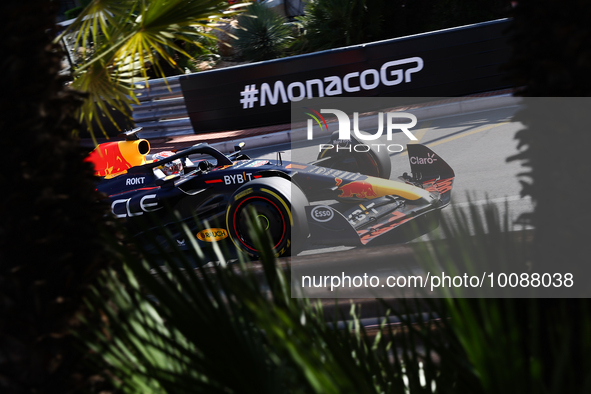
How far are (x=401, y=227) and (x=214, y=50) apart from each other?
15.6 metres

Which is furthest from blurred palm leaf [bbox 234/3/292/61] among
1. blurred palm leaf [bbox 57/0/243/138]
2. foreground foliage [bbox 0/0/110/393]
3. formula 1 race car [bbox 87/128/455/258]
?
foreground foliage [bbox 0/0/110/393]

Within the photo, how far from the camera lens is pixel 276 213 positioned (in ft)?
14.4

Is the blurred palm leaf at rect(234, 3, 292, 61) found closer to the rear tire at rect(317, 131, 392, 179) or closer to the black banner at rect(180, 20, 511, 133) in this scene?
the black banner at rect(180, 20, 511, 133)

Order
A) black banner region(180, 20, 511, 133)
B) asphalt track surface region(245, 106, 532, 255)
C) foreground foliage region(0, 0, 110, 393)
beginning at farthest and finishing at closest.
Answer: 1. black banner region(180, 20, 511, 133)
2. asphalt track surface region(245, 106, 532, 255)
3. foreground foliage region(0, 0, 110, 393)

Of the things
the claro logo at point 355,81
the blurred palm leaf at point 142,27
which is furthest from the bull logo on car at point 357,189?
the claro logo at point 355,81

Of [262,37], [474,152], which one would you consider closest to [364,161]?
[474,152]

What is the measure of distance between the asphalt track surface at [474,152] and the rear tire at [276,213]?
441 millimetres

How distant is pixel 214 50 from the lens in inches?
713

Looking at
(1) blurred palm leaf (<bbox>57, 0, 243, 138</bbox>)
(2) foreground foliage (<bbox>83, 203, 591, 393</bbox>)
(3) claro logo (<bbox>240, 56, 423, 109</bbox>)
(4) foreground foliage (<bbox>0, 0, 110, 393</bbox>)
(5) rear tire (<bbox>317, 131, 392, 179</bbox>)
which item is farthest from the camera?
(3) claro logo (<bbox>240, 56, 423, 109</bbox>)

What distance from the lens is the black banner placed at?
10.0 m

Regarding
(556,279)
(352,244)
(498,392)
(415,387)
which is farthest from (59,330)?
(352,244)

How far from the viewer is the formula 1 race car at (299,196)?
431 cm

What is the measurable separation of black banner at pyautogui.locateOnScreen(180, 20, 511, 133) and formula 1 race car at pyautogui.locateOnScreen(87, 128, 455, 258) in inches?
211

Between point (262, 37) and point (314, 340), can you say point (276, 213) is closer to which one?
point (314, 340)
